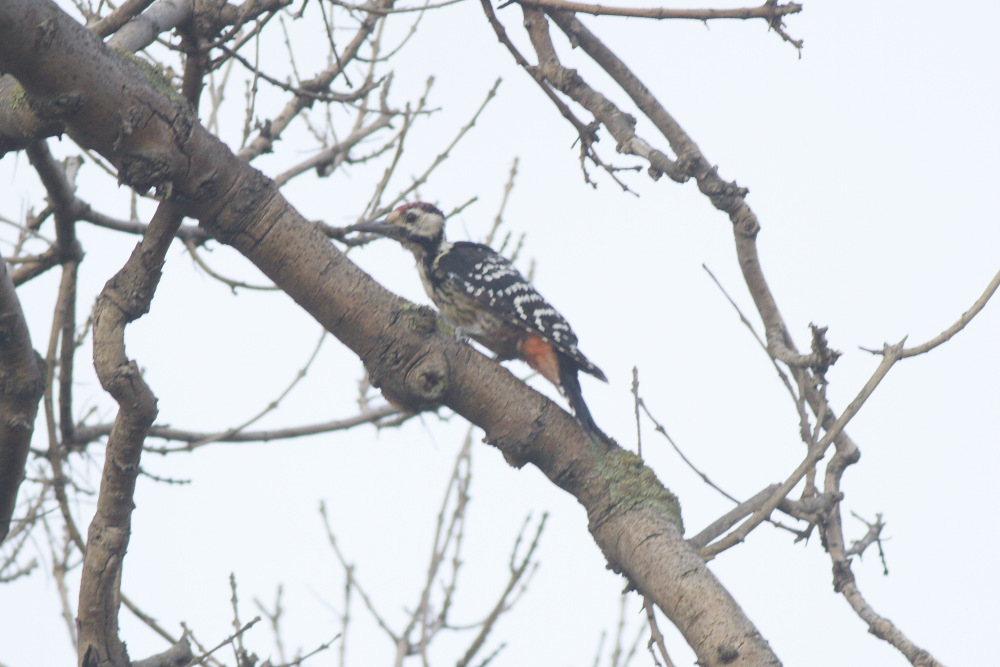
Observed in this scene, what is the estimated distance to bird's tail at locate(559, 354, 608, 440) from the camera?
305cm

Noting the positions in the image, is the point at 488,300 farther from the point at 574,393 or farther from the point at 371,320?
the point at 371,320

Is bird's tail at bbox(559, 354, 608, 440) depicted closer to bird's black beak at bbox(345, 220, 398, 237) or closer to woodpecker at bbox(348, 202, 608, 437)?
woodpecker at bbox(348, 202, 608, 437)

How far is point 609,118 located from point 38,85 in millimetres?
1651

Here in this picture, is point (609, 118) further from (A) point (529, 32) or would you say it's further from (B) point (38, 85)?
(B) point (38, 85)

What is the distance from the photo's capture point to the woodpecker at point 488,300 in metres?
4.33

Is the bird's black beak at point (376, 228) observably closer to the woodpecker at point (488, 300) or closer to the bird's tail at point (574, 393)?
the woodpecker at point (488, 300)

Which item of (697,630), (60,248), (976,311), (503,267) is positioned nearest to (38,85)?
(60,248)

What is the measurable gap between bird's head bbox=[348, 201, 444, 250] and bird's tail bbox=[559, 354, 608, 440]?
122 centimetres

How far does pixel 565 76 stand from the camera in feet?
10.7

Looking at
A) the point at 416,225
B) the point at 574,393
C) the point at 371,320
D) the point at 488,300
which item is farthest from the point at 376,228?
the point at 371,320

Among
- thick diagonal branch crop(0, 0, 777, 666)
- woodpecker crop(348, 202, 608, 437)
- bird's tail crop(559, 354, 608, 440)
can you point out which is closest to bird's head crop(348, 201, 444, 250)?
woodpecker crop(348, 202, 608, 437)

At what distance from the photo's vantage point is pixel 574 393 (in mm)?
3961

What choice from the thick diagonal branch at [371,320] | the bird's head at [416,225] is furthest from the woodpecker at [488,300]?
the thick diagonal branch at [371,320]

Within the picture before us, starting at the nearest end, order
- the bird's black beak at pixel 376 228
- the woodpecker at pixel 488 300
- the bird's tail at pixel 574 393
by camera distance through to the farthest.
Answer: the bird's tail at pixel 574 393 → the woodpecker at pixel 488 300 → the bird's black beak at pixel 376 228
